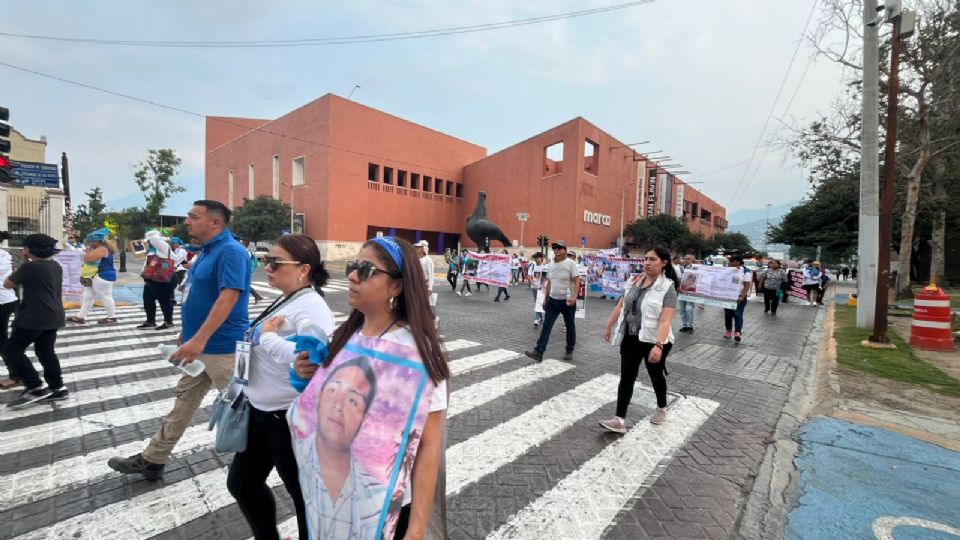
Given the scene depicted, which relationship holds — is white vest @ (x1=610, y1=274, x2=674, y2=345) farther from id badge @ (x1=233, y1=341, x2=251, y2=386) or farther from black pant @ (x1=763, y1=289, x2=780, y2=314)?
black pant @ (x1=763, y1=289, x2=780, y2=314)

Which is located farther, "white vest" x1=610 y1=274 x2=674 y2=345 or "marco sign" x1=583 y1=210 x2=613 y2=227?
"marco sign" x1=583 y1=210 x2=613 y2=227

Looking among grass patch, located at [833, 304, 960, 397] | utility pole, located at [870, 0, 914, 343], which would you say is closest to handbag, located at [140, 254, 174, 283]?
grass patch, located at [833, 304, 960, 397]

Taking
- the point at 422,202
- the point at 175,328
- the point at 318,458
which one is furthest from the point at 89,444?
the point at 422,202

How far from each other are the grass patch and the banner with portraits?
301 inches

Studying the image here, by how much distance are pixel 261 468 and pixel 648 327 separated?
137 inches

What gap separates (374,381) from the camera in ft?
4.81

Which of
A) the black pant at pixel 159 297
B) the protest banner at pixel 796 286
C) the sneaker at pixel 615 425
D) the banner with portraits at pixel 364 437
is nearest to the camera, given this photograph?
the banner with portraits at pixel 364 437

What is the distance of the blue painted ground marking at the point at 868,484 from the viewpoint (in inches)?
114

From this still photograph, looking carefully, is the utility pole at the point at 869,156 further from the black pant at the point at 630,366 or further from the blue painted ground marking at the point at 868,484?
the black pant at the point at 630,366

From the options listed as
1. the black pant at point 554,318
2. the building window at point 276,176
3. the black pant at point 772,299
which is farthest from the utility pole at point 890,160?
the building window at point 276,176

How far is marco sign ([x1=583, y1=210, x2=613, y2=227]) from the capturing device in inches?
1682

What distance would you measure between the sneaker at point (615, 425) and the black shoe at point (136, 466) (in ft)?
12.4

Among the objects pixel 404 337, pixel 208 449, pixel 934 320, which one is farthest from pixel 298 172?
pixel 404 337

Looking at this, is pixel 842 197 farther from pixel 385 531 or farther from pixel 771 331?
pixel 385 531
